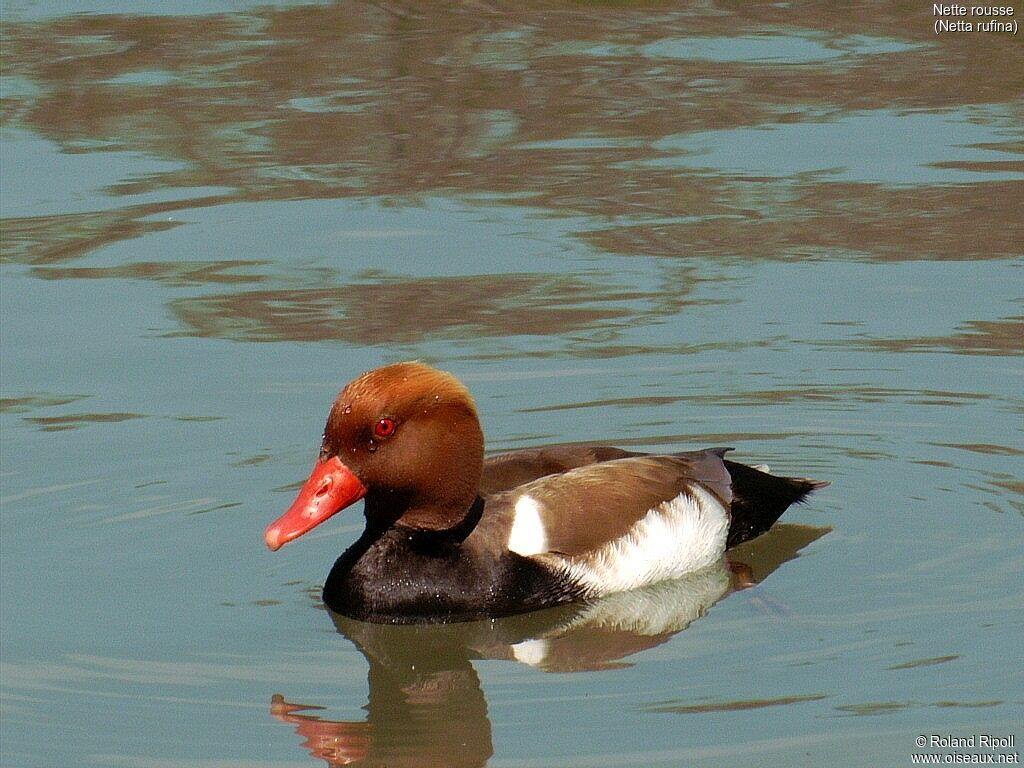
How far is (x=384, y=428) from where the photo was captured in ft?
22.1

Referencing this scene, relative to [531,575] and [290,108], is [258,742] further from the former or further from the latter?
[290,108]

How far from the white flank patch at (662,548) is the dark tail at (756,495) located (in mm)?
94

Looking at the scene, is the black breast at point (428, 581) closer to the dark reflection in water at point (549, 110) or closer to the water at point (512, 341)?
the water at point (512, 341)

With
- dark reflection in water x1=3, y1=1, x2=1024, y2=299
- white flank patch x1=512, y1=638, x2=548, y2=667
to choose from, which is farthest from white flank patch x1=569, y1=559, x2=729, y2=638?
dark reflection in water x1=3, y1=1, x2=1024, y2=299

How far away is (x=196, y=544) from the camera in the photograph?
24.8 ft

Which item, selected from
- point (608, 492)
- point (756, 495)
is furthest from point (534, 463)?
point (756, 495)

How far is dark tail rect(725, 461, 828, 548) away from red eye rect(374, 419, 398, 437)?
1.62 m

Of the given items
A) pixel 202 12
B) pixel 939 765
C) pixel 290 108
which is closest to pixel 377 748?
pixel 939 765

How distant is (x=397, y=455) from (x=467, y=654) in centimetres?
73

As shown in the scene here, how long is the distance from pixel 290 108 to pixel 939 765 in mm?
8972

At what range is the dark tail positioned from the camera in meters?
7.70

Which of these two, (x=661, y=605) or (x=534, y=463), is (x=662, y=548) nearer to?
(x=661, y=605)

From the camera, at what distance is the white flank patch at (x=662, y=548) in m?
7.19

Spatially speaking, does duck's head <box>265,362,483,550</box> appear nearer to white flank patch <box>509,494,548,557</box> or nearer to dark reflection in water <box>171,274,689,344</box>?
white flank patch <box>509,494,548,557</box>
